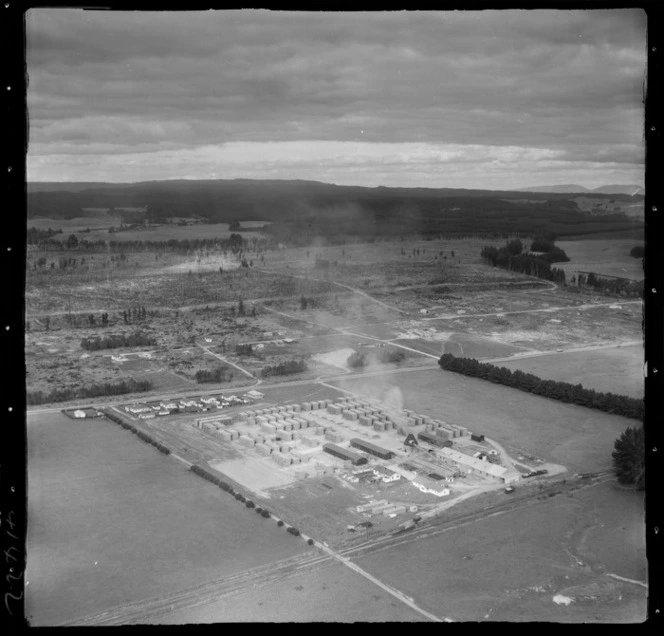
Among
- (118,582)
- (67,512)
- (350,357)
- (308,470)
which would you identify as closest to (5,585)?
(118,582)

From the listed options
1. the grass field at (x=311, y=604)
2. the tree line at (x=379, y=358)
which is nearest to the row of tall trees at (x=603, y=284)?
the tree line at (x=379, y=358)

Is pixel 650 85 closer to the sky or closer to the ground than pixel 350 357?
closer to the sky

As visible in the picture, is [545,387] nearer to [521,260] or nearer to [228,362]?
[228,362]

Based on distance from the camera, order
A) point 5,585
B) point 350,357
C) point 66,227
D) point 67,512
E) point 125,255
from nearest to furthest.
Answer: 1. point 5,585
2. point 67,512
3. point 66,227
4. point 350,357
5. point 125,255

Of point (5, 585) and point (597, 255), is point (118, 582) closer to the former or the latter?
point (5, 585)

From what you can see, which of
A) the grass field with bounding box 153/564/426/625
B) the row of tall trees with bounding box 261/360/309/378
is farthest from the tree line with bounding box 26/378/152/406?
the grass field with bounding box 153/564/426/625

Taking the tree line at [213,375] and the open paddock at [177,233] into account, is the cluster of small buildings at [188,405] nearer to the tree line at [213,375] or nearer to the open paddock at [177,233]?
the tree line at [213,375]
